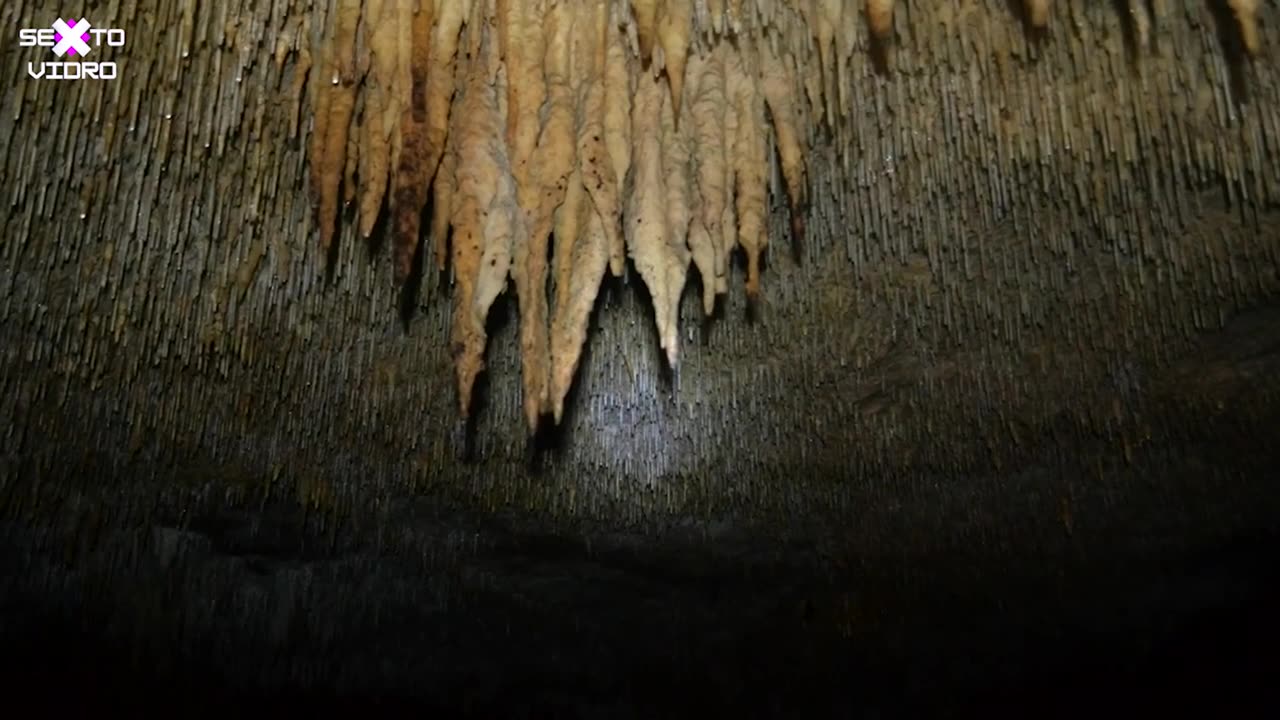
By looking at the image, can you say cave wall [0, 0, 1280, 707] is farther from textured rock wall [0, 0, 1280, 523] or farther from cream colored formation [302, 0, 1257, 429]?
cream colored formation [302, 0, 1257, 429]

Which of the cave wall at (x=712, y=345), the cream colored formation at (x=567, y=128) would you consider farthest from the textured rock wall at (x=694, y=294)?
the cream colored formation at (x=567, y=128)

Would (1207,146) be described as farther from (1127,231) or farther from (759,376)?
(759,376)

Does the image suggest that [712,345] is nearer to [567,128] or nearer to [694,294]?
[694,294]

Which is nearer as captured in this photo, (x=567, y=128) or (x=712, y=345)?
(x=567, y=128)

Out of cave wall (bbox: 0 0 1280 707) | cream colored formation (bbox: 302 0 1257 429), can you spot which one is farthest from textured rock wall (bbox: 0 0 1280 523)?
cream colored formation (bbox: 302 0 1257 429)

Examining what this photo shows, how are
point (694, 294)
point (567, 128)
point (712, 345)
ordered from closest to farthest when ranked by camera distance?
point (567, 128) → point (694, 294) → point (712, 345)

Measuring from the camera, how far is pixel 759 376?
514cm

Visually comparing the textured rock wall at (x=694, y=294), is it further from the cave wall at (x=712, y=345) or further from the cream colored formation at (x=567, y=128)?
the cream colored formation at (x=567, y=128)

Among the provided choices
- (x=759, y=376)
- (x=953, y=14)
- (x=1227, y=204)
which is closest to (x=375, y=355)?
(x=759, y=376)

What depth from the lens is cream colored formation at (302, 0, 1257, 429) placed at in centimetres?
300

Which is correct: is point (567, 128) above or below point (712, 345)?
above

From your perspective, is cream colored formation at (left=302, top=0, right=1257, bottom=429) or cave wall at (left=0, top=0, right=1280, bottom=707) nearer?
cream colored formation at (left=302, top=0, right=1257, bottom=429)

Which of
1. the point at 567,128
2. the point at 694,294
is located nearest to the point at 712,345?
the point at 694,294

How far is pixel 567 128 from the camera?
10.2 ft
